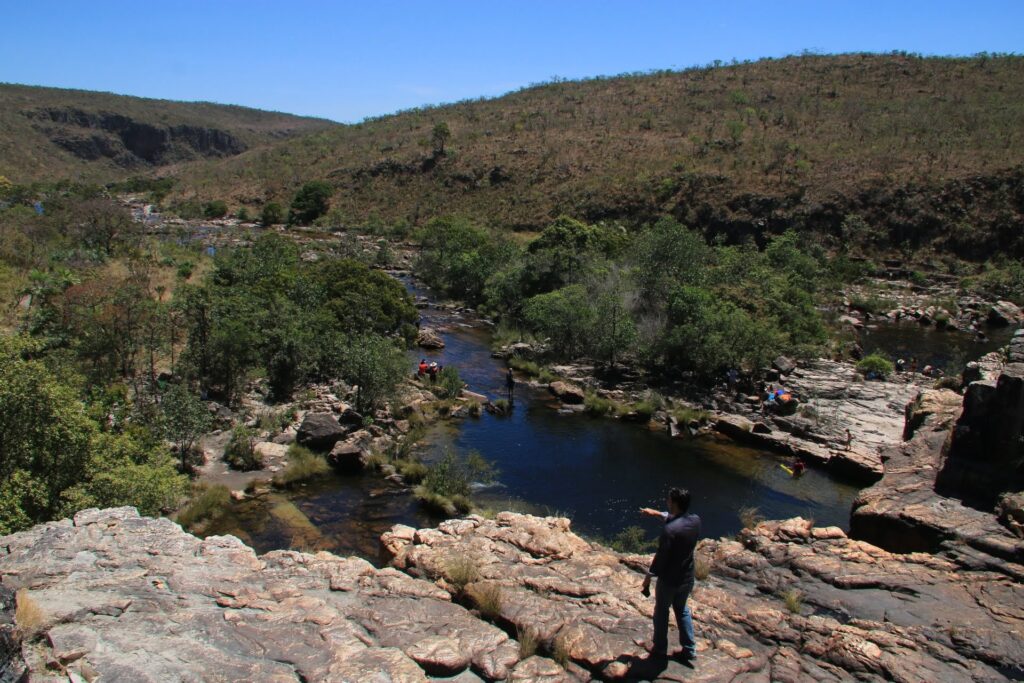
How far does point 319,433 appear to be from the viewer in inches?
867

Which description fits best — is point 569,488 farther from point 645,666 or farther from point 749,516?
point 645,666

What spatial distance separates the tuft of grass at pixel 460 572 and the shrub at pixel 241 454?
11.1 meters

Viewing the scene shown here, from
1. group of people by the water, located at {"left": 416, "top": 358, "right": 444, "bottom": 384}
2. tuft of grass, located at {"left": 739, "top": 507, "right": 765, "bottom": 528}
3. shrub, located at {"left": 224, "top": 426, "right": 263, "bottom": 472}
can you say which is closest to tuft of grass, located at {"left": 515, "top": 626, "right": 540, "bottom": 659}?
tuft of grass, located at {"left": 739, "top": 507, "right": 765, "bottom": 528}

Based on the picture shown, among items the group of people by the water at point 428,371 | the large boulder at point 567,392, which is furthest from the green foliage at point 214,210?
the large boulder at point 567,392

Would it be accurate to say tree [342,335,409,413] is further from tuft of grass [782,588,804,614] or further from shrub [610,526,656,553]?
tuft of grass [782,588,804,614]

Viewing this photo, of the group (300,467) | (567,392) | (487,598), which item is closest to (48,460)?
(300,467)

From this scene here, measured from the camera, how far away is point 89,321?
22438 mm

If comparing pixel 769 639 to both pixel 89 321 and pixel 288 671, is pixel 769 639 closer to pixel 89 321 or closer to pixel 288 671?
pixel 288 671

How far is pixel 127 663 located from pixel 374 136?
362 ft

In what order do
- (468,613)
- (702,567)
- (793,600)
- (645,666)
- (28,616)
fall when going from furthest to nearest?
(702,567) → (793,600) → (468,613) → (645,666) → (28,616)

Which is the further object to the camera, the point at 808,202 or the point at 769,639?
the point at 808,202

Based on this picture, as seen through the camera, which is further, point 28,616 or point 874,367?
point 874,367

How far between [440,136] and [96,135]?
85115mm

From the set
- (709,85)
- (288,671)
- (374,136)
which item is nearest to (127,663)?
(288,671)
